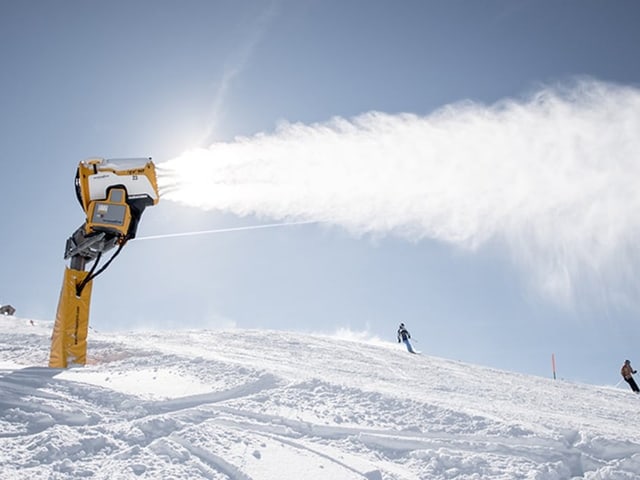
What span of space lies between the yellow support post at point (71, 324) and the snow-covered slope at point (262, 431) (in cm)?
106

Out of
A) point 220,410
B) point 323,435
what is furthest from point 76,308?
point 323,435

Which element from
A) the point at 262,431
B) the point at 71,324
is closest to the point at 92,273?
the point at 71,324

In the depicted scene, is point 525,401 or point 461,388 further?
point 461,388

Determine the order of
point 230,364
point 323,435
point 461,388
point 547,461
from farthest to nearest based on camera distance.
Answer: point 461,388 → point 230,364 → point 323,435 → point 547,461

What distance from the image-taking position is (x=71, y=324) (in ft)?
29.8

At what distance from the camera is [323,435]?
579 cm

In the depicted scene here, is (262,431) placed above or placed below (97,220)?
below

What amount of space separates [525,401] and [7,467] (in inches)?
337

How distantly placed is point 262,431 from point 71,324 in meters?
5.14

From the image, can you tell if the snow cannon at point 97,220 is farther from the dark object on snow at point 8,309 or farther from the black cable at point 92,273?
the dark object on snow at point 8,309

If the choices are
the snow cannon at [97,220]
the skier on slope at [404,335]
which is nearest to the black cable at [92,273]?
the snow cannon at [97,220]

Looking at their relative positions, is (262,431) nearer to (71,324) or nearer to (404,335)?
(71,324)

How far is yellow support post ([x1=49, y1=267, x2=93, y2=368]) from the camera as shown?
8.77 metres

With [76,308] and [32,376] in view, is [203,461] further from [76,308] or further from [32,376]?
[76,308]
